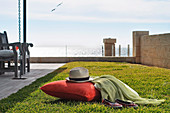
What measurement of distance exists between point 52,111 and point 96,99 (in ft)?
2.14

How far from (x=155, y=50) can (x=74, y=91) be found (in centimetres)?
705

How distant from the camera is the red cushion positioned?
2.82m

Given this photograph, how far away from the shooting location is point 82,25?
19.9 metres

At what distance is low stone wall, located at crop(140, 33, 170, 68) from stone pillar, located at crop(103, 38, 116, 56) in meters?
1.78

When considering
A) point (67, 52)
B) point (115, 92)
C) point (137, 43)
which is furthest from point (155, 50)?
point (115, 92)

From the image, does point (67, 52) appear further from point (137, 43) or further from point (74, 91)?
point (74, 91)

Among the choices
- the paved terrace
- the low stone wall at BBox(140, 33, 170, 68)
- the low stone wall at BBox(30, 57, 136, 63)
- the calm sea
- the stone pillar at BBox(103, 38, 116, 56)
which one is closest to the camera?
the paved terrace

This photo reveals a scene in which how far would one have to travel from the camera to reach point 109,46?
40.3 feet

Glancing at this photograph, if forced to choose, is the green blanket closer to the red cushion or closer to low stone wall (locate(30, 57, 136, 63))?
the red cushion

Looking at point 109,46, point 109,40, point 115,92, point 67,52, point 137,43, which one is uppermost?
point 109,40

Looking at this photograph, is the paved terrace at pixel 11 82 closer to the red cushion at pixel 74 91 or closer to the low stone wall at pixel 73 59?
the red cushion at pixel 74 91

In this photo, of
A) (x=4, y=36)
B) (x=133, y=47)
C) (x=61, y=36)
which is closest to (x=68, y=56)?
(x=133, y=47)

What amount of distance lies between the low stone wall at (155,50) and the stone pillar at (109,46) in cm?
178

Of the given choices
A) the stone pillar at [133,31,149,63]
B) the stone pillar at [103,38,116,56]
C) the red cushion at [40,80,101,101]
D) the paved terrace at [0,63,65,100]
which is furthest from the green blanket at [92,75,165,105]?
the stone pillar at [103,38,116,56]
